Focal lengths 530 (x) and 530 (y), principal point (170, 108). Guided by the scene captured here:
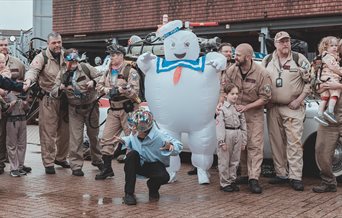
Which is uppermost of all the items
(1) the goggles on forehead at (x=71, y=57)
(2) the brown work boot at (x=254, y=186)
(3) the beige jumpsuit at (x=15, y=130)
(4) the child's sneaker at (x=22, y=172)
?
(1) the goggles on forehead at (x=71, y=57)

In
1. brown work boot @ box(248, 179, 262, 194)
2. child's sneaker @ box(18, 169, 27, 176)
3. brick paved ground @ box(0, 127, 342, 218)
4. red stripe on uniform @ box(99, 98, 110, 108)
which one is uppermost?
red stripe on uniform @ box(99, 98, 110, 108)

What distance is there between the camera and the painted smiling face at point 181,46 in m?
6.95

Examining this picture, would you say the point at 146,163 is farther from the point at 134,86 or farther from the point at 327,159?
the point at 327,159

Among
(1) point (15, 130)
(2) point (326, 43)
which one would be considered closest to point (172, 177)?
(1) point (15, 130)

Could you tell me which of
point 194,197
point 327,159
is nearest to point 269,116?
point 327,159

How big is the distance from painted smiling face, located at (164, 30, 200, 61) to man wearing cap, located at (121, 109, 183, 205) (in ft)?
3.86

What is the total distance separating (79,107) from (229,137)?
8.37ft

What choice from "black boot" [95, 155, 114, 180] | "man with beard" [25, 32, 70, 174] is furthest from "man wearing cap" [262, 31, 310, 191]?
"man with beard" [25, 32, 70, 174]

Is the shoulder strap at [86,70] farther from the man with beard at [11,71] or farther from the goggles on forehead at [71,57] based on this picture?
the man with beard at [11,71]

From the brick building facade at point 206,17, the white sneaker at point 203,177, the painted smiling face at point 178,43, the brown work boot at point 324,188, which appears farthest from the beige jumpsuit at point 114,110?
the brick building facade at point 206,17

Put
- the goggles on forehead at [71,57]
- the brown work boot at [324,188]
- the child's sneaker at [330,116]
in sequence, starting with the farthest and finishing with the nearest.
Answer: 1. the goggles on forehead at [71,57]
2. the brown work boot at [324,188]
3. the child's sneaker at [330,116]

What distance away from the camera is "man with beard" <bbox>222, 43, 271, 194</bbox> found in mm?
7008

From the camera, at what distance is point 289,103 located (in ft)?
23.5

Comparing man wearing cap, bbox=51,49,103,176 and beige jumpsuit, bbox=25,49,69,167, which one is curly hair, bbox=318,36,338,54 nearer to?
man wearing cap, bbox=51,49,103,176
